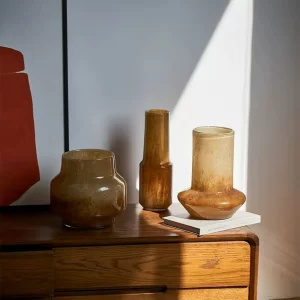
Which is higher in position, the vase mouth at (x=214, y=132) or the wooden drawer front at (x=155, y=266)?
the vase mouth at (x=214, y=132)

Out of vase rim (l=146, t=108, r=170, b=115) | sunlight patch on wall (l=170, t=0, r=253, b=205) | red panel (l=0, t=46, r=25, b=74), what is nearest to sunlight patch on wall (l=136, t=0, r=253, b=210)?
sunlight patch on wall (l=170, t=0, r=253, b=205)

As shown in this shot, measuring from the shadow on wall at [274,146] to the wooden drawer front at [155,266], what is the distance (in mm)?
497

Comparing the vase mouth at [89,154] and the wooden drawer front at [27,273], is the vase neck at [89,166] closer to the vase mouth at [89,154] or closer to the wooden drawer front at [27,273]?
the vase mouth at [89,154]

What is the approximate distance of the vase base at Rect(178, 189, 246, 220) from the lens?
1.84 meters

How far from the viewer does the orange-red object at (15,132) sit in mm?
1982

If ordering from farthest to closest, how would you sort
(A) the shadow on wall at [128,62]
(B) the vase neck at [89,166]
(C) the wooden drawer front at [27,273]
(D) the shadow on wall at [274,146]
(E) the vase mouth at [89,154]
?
(D) the shadow on wall at [274,146] → (A) the shadow on wall at [128,62] → (E) the vase mouth at [89,154] → (B) the vase neck at [89,166] → (C) the wooden drawer front at [27,273]

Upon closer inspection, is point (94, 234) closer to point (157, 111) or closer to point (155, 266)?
point (155, 266)

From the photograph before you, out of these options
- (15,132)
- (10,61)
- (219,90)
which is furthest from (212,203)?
(10,61)

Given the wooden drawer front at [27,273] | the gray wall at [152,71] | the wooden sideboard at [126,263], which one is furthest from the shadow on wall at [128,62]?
the wooden drawer front at [27,273]

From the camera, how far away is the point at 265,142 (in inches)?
88.0

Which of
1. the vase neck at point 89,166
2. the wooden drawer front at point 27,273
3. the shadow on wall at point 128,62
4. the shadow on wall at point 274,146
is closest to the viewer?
the wooden drawer front at point 27,273

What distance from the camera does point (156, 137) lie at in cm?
196

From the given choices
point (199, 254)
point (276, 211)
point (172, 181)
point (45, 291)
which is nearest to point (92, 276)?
point (45, 291)

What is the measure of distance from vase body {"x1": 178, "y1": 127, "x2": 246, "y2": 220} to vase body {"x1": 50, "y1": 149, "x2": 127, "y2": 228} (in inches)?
8.7
